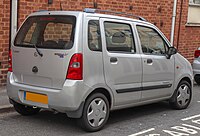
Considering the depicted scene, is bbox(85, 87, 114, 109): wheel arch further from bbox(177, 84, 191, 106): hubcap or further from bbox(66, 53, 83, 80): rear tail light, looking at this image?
bbox(177, 84, 191, 106): hubcap

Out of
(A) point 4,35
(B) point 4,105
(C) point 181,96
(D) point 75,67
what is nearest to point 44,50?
(D) point 75,67

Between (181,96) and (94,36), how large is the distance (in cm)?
269

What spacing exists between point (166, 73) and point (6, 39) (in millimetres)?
3629

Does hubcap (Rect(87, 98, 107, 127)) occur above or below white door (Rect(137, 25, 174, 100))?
below

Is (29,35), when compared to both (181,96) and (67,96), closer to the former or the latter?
(67,96)

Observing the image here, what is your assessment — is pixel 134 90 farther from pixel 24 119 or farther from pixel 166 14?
pixel 166 14

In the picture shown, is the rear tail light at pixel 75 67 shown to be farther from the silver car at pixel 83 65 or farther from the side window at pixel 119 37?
the side window at pixel 119 37

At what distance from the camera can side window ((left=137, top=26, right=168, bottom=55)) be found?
20.4 feet

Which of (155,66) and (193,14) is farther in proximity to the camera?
(193,14)

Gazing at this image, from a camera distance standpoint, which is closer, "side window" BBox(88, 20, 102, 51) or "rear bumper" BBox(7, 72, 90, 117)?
"rear bumper" BBox(7, 72, 90, 117)

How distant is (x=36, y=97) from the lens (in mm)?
5312

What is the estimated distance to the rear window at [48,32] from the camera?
5.14 metres

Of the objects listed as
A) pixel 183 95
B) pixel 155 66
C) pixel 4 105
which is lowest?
pixel 4 105

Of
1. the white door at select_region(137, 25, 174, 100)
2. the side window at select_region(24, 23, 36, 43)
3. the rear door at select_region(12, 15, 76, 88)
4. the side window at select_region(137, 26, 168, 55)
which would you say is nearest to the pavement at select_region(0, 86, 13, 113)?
the rear door at select_region(12, 15, 76, 88)
